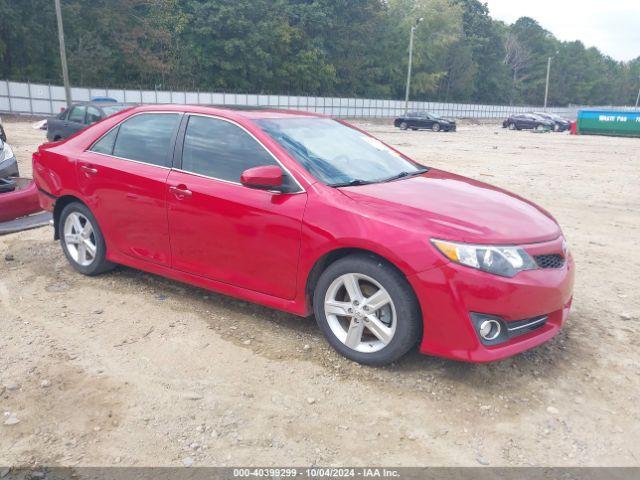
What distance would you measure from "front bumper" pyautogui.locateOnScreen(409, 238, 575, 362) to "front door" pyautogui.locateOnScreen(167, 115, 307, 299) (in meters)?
0.94

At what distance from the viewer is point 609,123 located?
3578cm

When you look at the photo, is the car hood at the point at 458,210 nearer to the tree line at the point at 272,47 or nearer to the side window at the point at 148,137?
the side window at the point at 148,137

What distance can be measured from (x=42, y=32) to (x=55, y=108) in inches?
391

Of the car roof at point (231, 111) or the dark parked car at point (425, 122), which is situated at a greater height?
the car roof at point (231, 111)

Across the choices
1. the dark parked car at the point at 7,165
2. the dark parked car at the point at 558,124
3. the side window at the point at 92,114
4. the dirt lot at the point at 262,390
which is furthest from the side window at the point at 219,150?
the dark parked car at the point at 558,124

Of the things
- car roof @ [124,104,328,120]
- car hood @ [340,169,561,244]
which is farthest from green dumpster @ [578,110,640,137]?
car roof @ [124,104,328,120]

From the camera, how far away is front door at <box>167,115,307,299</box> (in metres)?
3.68

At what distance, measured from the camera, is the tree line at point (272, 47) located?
40.5m

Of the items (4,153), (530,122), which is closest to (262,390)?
(4,153)

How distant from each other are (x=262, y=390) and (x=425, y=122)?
122ft

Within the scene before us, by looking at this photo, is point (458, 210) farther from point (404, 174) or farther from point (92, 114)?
point (92, 114)

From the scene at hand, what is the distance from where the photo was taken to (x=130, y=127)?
15.5 ft

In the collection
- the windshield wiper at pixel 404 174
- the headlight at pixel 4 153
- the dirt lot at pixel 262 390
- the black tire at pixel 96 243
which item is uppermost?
the windshield wiper at pixel 404 174

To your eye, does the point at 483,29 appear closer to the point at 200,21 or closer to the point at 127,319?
the point at 200,21
